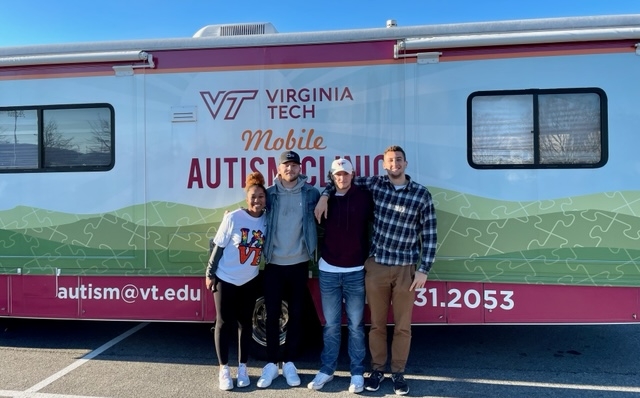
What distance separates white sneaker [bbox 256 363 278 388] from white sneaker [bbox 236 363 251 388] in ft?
0.32

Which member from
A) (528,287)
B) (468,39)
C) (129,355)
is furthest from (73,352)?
(468,39)

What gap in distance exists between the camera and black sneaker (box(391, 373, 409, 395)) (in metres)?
3.71

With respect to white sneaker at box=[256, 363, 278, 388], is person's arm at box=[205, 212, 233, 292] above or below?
above

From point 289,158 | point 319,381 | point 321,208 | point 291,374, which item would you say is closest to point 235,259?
point 321,208

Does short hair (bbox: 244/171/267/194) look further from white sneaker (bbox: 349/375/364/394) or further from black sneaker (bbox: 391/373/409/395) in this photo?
black sneaker (bbox: 391/373/409/395)

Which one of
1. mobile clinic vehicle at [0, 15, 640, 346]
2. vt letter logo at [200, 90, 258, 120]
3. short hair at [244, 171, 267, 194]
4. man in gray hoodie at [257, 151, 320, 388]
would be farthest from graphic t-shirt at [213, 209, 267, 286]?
vt letter logo at [200, 90, 258, 120]

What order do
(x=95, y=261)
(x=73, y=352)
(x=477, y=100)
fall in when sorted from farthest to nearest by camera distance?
(x=73, y=352) → (x=95, y=261) → (x=477, y=100)

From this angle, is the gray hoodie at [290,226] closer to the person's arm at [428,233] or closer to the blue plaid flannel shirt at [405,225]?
the blue plaid flannel shirt at [405,225]

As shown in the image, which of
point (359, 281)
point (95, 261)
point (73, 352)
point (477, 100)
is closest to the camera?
point (359, 281)

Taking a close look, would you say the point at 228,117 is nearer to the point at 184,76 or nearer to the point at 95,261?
the point at 184,76

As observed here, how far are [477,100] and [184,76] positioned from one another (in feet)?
8.31

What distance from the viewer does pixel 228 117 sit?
4.20 meters

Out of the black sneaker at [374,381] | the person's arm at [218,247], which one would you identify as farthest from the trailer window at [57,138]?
the black sneaker at [374,381]

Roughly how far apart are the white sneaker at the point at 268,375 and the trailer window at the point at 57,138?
2.26 meters
